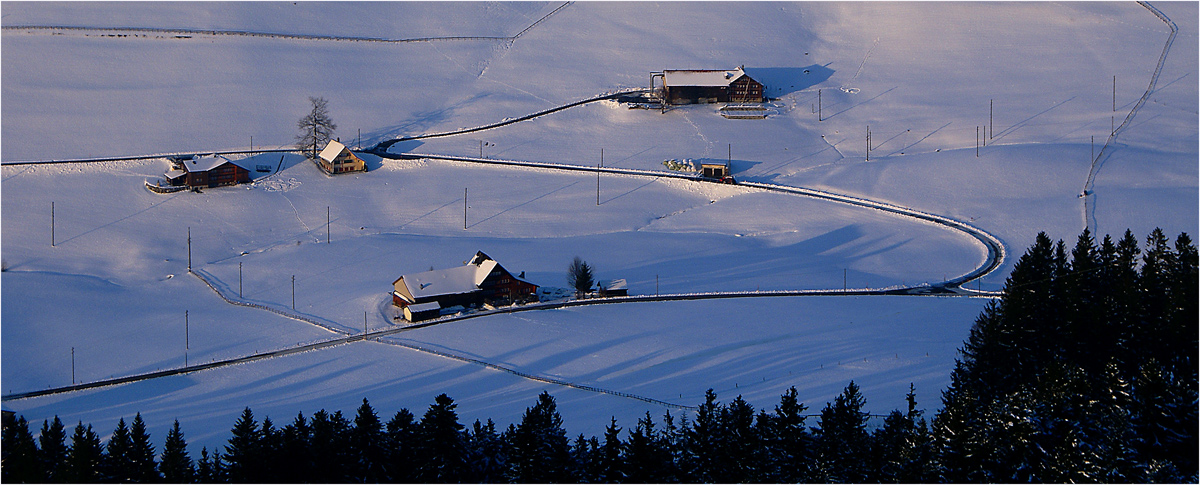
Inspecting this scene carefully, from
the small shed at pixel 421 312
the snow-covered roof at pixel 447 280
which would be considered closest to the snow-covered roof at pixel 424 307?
the small shed at pixel 421 312

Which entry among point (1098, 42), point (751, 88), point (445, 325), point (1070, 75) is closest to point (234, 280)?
point (445, 325)

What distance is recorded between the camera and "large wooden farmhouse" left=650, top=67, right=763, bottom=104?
232ft

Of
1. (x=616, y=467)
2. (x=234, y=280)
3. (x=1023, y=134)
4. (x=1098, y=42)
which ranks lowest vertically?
(x=616, y=467)

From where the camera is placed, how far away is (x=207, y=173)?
60.7m

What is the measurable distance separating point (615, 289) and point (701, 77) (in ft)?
96.4

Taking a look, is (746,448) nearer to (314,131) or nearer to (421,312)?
(421,312)

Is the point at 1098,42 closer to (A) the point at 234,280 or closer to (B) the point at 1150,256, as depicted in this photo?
(B) the point at 1150,256

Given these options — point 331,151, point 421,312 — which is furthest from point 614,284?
point 331,151

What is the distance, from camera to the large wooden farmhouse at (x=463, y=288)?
44156mm

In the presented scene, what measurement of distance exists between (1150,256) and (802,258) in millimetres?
16611

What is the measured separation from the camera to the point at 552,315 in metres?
42.9

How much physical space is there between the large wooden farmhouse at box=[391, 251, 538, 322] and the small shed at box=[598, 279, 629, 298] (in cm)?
254

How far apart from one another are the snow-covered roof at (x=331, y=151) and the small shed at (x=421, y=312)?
21.3 meters

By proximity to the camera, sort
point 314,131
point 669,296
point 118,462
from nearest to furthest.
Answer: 1. point 118,462
2. point 669,296
3. point 314,131
